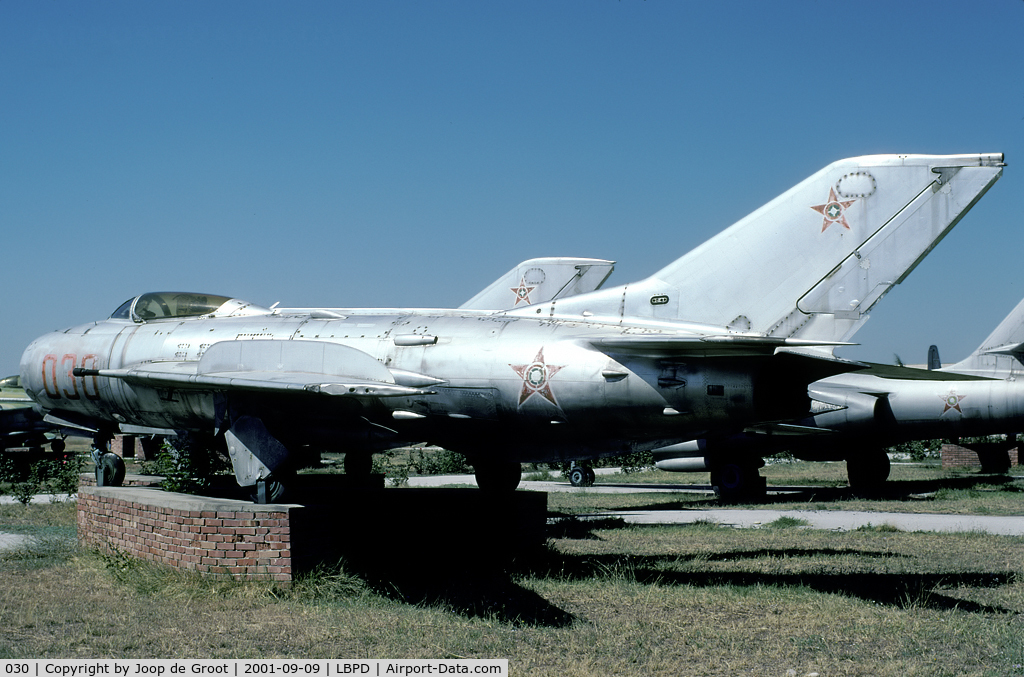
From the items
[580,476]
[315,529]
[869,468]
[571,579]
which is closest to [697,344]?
[571,579]

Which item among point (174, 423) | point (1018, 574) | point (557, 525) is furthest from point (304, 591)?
point (1018, 574)

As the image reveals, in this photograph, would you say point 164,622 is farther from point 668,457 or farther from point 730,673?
point 668,457

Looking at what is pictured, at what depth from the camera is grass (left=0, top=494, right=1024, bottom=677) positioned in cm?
681

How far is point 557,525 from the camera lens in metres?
15.2

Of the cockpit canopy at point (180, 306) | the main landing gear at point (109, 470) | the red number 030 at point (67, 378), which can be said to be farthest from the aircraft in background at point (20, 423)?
the cockpit canopy at point (180, 306)

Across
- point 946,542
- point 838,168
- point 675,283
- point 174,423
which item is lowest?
point 946,542

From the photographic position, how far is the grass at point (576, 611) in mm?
6812

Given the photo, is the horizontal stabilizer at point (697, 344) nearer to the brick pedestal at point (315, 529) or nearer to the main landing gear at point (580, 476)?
the brick pedestal at point (315, 529)

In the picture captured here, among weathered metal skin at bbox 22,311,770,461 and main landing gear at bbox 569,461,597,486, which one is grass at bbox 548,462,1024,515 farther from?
weathered metal skin at bbox 22,311,770,461

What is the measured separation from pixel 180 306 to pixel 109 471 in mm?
2586

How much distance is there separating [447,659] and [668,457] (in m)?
18.1

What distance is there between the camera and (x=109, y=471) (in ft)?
41.3

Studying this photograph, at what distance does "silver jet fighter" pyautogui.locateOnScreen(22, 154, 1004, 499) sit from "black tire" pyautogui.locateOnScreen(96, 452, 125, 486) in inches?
88.1

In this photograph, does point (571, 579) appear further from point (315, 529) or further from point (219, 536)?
point (219, 536)
